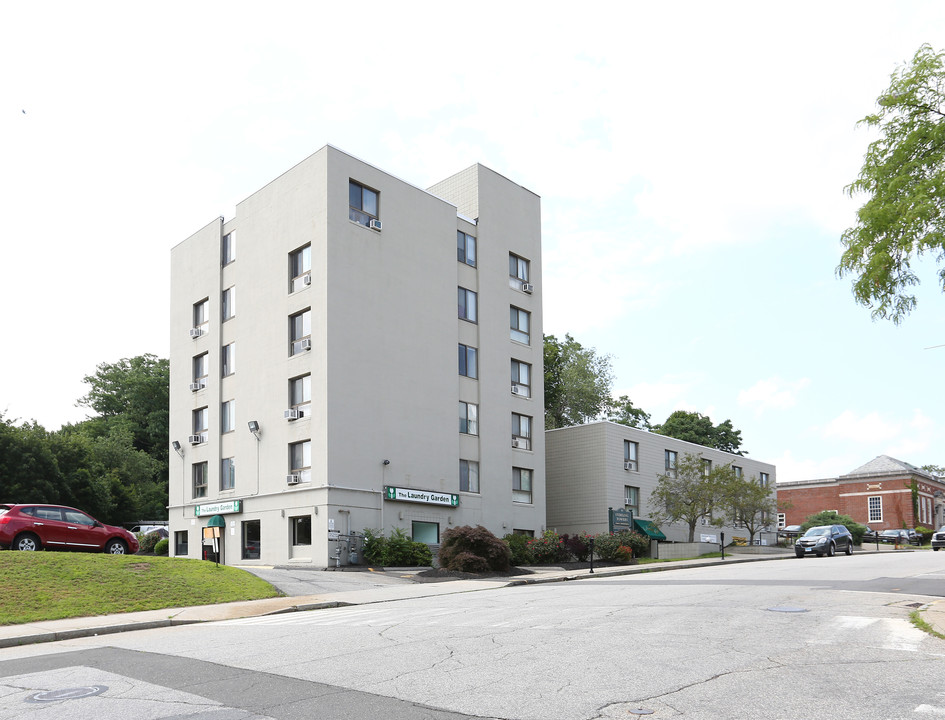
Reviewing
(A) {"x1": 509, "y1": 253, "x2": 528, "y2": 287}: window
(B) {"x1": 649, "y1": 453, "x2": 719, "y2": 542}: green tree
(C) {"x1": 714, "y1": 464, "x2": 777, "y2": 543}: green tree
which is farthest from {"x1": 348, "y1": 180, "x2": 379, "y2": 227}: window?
(C) {"x1": 714, "y1": 464, "x2": 777, "y2": 543}: green tree

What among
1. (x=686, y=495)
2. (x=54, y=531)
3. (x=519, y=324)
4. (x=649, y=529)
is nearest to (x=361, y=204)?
(x=519, y=324)

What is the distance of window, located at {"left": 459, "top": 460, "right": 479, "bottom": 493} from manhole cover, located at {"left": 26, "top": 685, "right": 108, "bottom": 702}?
102 ft

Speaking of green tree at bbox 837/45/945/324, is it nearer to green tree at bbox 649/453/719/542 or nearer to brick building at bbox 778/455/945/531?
green tree at bbox 649/453/719/542

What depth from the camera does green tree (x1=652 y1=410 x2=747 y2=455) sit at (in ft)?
276

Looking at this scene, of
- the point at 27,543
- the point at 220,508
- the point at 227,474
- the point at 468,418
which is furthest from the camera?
the point at 468,418

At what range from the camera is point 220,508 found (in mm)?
39469

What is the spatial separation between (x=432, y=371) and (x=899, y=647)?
30085 mm

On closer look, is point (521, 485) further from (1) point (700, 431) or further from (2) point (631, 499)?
(1) point (700, 431)

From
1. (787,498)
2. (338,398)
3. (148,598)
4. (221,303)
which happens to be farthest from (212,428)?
(787,498)

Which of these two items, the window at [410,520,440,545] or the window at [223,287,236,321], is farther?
the window at [223,287,236,321]

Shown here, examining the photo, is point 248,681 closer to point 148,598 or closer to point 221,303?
point 148,598

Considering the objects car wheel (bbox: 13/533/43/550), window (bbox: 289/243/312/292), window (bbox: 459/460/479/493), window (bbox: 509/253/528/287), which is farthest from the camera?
window (bbox: 509/253/528/287)

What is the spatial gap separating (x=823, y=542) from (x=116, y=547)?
30.8 metres

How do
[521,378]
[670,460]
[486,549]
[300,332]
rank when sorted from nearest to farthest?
1. [486,549]
2. [300,332]
3. [521,378]
4. [670,460]
